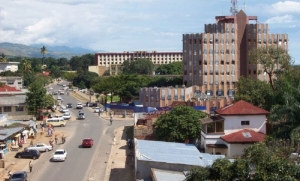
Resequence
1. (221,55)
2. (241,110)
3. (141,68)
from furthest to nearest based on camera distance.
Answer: (141,68) → (221,55) → (241,110)

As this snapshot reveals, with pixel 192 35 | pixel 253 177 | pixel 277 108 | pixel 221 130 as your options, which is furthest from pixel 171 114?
pixel 192 35

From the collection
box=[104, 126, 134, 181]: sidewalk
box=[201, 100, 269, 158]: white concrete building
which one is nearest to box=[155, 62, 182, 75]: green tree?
box=[104, 126, 134, 181]: sidewalk

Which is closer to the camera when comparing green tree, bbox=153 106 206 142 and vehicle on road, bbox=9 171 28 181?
vehicle on road, bbox=9 171 28 181

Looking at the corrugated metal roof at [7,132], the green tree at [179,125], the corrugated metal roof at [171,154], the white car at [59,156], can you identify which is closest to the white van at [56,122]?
the corrugated metal roof at [7,132]

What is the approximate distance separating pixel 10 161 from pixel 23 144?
7678 mm

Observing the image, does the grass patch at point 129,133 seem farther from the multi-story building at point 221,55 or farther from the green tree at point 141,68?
the green tree at point 141,68

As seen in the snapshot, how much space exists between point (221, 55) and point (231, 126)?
53.1 metres

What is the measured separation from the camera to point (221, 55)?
8731 cm

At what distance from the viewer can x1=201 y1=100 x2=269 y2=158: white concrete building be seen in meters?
34.5

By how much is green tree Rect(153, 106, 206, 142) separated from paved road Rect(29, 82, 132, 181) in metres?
5.67

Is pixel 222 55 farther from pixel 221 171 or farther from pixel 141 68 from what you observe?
pixel 221 171

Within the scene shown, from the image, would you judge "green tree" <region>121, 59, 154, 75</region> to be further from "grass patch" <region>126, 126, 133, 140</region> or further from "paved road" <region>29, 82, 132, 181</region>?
"grass patch" <region>126, 126, 133, 140</region>

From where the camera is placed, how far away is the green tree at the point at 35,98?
60688 millimetres

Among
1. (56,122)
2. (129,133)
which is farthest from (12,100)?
(129,133)
